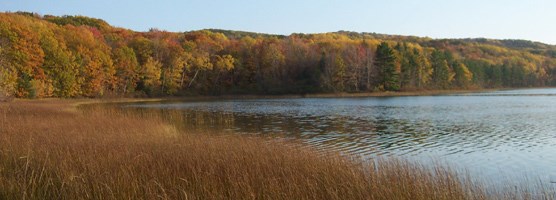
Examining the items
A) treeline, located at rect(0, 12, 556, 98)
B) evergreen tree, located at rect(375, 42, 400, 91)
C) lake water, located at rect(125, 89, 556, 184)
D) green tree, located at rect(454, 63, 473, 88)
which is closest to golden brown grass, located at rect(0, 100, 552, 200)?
lake water, located at rect(125, 89, 556, 184)

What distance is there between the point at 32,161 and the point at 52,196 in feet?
8.82

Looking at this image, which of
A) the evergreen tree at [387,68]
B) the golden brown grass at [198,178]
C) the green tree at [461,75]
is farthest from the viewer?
the green tree at [461,75]

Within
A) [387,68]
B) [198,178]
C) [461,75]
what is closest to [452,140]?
[198,178]

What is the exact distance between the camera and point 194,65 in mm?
92062

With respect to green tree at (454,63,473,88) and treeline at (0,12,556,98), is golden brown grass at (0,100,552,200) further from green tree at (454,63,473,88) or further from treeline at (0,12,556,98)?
green tree at (454,63,473,88)

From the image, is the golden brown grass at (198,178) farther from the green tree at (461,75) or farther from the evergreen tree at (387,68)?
the green tree at (461,75)

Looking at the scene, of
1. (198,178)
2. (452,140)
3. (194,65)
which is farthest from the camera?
(194,65)

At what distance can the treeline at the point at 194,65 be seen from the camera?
63144mm

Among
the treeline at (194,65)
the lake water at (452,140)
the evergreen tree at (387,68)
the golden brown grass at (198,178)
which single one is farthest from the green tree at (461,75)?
the golden brown grass at (198,178)

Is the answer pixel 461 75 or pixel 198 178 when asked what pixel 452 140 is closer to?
pixel 198 178

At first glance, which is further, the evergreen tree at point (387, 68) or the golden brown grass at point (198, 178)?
the evergreen tree at point (387, 68)

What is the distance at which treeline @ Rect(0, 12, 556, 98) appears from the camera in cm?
6314

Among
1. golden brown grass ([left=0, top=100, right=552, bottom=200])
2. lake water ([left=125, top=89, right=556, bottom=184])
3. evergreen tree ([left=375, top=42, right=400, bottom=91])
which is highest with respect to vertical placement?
evergreen tree ([left=375, top=42, right=400, bottom=91])

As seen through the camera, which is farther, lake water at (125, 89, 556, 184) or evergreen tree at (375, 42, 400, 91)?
evergreen tree at (375, 42, 400, 91)
